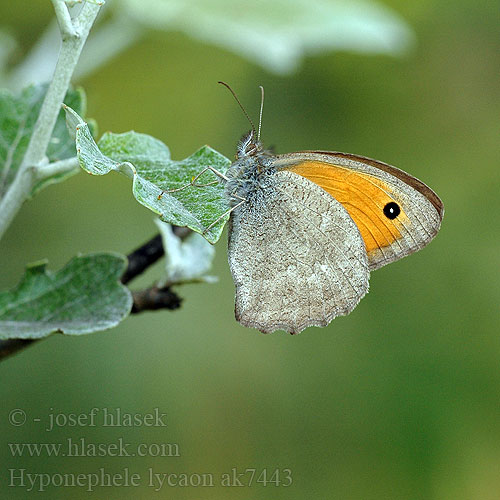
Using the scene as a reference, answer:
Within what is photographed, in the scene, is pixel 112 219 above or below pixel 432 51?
below

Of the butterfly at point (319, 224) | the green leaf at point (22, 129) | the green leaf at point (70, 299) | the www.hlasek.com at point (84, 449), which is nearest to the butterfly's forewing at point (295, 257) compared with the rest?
the butterfly at point (319, 224)

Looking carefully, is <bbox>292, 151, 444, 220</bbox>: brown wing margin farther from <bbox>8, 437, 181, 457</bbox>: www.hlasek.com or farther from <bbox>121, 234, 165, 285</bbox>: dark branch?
<bbox>8, 437, 181, 457</bbox>: www.hlasek.com

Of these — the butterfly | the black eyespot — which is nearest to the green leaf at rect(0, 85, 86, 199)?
the butterfly

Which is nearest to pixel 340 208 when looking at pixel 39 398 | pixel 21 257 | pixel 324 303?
pixel 324 303

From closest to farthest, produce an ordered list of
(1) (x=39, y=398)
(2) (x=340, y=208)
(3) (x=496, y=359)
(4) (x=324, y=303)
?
1. (4) (x=324, y=303)
2. (2) (x=340, y=208)
3. (1) (x=39, y=398)
4. (3) (x=496, y=359)

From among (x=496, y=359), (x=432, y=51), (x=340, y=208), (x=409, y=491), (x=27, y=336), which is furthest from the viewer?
(x=432, y=51)

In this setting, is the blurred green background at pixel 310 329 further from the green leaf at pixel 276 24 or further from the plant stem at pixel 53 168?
the plant stem at pixel 53 168

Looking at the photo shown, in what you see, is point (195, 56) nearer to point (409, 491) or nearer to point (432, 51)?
point (432, 51)
